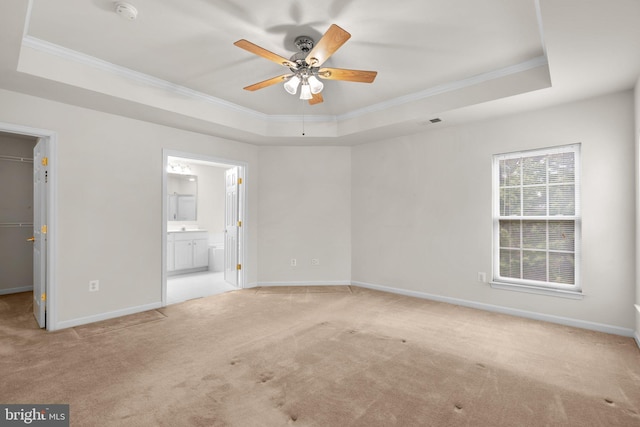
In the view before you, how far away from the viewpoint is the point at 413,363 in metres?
2.69

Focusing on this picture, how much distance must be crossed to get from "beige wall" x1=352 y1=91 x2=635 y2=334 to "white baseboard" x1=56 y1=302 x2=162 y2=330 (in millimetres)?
3246

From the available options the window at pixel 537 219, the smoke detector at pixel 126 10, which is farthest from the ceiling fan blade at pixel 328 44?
the window at pixel 537 219

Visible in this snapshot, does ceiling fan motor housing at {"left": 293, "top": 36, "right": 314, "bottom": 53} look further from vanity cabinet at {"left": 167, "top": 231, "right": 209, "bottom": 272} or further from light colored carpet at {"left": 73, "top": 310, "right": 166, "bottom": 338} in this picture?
vanity cabinet at {"left": 167, "top": 231, "right": 209, "bottom": 272}

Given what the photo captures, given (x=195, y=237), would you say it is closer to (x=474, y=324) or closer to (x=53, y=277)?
(x=53, y=277)

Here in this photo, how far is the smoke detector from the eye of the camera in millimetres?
2393

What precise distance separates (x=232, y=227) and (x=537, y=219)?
469 cm

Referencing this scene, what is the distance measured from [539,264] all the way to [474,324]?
3.73ft

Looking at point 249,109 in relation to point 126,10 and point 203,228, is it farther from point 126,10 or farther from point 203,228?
point 203,228

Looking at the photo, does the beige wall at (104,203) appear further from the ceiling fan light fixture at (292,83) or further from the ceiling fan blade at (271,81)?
the ceiling fan light fixture at (292,83)

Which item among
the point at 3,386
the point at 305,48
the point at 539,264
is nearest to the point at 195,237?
the point at 3,386

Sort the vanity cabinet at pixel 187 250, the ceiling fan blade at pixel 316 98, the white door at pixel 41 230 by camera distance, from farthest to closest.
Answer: the vanity cabinet at pixel 187 250
the white door at pixel 41 230
the ceiling fan blade at pixel 316 98

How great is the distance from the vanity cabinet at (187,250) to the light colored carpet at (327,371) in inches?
112

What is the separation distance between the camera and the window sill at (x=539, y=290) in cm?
355

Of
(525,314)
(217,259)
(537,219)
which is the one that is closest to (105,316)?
(217,259)
